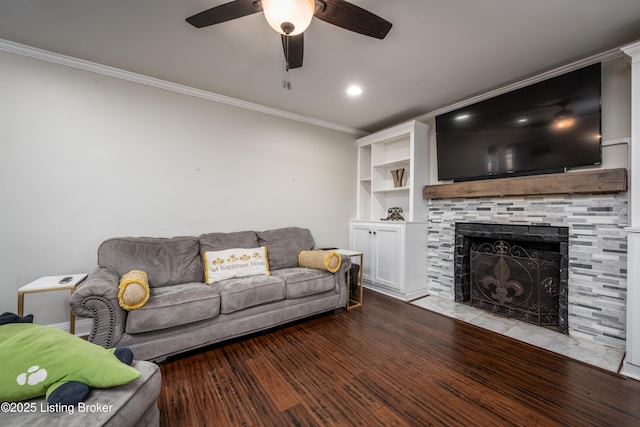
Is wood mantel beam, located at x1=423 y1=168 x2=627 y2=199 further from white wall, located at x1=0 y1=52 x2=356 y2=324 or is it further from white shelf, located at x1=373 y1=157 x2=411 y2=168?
white wall, located at x1=0 y1=52 x2=356 y2=324

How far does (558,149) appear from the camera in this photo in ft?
7.81

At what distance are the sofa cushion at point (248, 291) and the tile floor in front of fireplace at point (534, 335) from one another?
1837 millimetres

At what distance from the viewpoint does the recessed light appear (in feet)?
9.27

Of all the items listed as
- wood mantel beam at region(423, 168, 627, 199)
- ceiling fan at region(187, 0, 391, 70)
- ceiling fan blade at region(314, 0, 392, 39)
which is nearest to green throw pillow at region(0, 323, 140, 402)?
ceiling fan at region(187, 0, 391, 70)

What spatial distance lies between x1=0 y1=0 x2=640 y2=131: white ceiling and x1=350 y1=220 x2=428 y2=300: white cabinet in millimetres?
1712

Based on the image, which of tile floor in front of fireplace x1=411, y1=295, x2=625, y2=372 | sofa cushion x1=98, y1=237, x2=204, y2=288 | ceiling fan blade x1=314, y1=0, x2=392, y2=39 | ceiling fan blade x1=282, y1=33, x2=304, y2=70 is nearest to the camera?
ceiling fan blade x1=314, y1=0, x2=392, y2=39

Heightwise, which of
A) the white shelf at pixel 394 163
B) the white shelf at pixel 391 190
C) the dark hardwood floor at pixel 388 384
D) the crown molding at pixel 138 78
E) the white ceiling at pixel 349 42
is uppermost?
the white ceiling at pixel 349 42

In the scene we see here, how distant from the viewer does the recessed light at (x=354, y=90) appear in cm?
282

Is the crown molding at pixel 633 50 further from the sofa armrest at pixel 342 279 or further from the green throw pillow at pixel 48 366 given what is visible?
the green throw pillow at pixel 48 366

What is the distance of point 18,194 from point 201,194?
1.42 m

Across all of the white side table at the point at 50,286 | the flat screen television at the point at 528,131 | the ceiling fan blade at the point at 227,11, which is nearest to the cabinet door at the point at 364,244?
the flat screen television at the point at 528,131

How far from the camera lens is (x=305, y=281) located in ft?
8.49

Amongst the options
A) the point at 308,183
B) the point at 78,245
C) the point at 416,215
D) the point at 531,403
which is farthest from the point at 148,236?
the point at 531,403

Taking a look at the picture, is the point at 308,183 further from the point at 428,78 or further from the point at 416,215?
the point at 428,78
